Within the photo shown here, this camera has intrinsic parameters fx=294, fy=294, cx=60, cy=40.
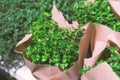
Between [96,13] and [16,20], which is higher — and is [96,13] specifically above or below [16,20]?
above

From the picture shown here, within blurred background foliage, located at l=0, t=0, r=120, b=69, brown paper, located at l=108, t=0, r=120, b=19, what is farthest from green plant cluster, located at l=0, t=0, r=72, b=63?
brown paper, located at l=108, t=0, r=120, b=19

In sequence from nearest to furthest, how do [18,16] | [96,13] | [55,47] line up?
[55,47], [96,13], [18,16]

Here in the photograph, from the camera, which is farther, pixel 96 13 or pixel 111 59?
pixel 96 13

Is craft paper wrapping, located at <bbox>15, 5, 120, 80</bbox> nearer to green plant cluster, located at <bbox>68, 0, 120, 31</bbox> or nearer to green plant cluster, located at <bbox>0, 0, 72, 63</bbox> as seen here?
green plant cluster, located at <bbox>68, 0, 120, 31</bbox>

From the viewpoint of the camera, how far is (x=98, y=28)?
3.91 feet

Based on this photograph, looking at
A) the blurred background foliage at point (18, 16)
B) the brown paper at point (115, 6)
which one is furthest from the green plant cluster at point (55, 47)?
the blurred background foliage at point (18, 16)

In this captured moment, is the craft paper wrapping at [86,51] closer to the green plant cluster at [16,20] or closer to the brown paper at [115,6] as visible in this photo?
the brown paper at [115,6]

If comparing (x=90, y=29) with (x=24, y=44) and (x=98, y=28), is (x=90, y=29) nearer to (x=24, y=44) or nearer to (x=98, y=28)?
(x=98, y=28)

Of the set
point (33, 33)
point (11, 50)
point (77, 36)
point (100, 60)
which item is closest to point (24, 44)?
point (33, 33)

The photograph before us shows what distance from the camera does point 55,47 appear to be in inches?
48.1

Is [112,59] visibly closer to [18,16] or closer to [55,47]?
[55,47]

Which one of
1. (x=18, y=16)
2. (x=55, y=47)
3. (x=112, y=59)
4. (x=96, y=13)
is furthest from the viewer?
(x=18, y=16)

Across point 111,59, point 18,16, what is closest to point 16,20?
point 18,16

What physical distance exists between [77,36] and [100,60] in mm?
176
